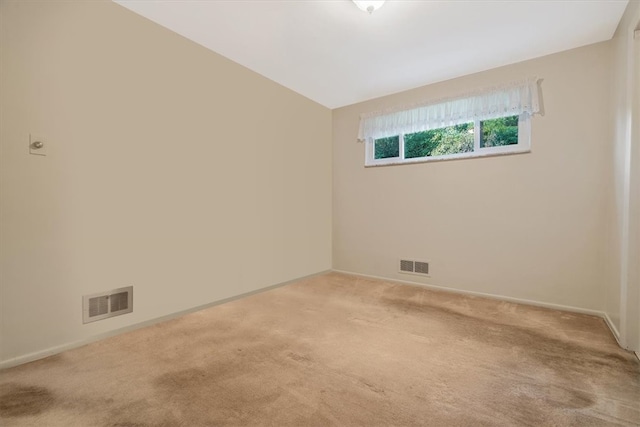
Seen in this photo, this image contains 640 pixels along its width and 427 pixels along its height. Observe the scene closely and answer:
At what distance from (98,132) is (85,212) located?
21.8 inches

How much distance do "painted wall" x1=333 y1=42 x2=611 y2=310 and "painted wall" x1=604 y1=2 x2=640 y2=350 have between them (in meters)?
0.27

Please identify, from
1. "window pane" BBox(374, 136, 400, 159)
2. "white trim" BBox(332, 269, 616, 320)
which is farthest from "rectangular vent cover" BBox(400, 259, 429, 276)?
"window pane" BBox(374, 136, 400, 159)

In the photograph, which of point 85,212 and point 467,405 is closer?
point 467,405

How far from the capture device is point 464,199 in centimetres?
297

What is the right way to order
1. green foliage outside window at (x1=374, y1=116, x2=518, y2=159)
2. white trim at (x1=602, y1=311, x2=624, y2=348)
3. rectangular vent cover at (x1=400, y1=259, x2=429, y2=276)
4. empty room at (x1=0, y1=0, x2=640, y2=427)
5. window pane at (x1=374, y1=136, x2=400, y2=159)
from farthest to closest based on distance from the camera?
window pane at (x1=374, y1=136, x2=400, y2=159) < rectangular vent cover at (x1=400, y1=259, x2=429, y2=276) < green foliage outside window at (x1=374, y1=116, x2=518, y2=159) < white trim at (x1=602, y1=311, x2=624, y2=348) < empty room at (x1=0, y1=0, x2=640, y2=427)

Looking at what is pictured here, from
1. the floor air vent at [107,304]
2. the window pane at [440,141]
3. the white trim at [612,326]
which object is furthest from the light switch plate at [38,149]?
the white trim at [612,326]

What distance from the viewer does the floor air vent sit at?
183cm

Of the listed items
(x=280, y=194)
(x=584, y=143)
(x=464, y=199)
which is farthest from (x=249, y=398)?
(x=584, y=143)

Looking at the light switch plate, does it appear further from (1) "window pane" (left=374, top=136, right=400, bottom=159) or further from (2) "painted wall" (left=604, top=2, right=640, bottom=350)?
(2) "painted wall" (left=604, top=2, right=640, bottom=350)

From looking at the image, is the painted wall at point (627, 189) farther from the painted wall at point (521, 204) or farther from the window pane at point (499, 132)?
the window pane at point (499, 132)

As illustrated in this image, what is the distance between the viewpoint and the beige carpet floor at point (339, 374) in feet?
3.93

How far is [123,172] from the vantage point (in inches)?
79.4

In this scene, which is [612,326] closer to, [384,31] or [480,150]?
[480,150]

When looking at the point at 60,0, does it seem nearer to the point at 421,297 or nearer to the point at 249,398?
the point at 249,398
